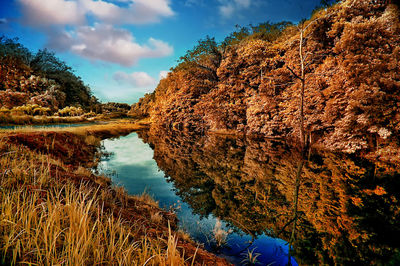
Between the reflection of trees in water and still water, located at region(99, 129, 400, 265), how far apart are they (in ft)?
0.07

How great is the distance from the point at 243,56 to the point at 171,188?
24.1 metres

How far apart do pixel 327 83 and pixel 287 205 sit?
1467 cm

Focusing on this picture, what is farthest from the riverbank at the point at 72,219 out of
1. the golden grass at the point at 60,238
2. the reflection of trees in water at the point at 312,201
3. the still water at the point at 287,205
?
the reflection of trees in water at the point at 312,201

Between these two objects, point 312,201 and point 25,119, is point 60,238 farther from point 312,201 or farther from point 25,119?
point 25,119

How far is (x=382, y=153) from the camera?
10.1 meters

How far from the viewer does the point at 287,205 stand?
552cm

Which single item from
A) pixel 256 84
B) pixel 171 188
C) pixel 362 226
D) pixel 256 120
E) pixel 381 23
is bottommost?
pixel 171 188

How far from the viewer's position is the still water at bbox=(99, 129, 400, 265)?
3.62 metres

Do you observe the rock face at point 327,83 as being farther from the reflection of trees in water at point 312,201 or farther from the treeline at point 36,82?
the treeline at point 36,82

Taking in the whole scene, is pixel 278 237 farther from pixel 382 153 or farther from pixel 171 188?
pixel 382 153

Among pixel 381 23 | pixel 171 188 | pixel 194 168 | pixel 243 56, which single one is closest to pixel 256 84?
pixel 243 56

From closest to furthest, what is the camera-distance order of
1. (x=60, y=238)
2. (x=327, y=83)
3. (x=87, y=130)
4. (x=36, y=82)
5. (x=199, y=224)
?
1. (x=60, y=238)
2. (x=199, y=224)
3. (x=327, y=83)
4. (x=87, y=130)
5. (x=36, y=82)

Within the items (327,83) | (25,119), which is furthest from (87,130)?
(327,83)

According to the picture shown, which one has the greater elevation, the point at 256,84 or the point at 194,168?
the point at 256,84
